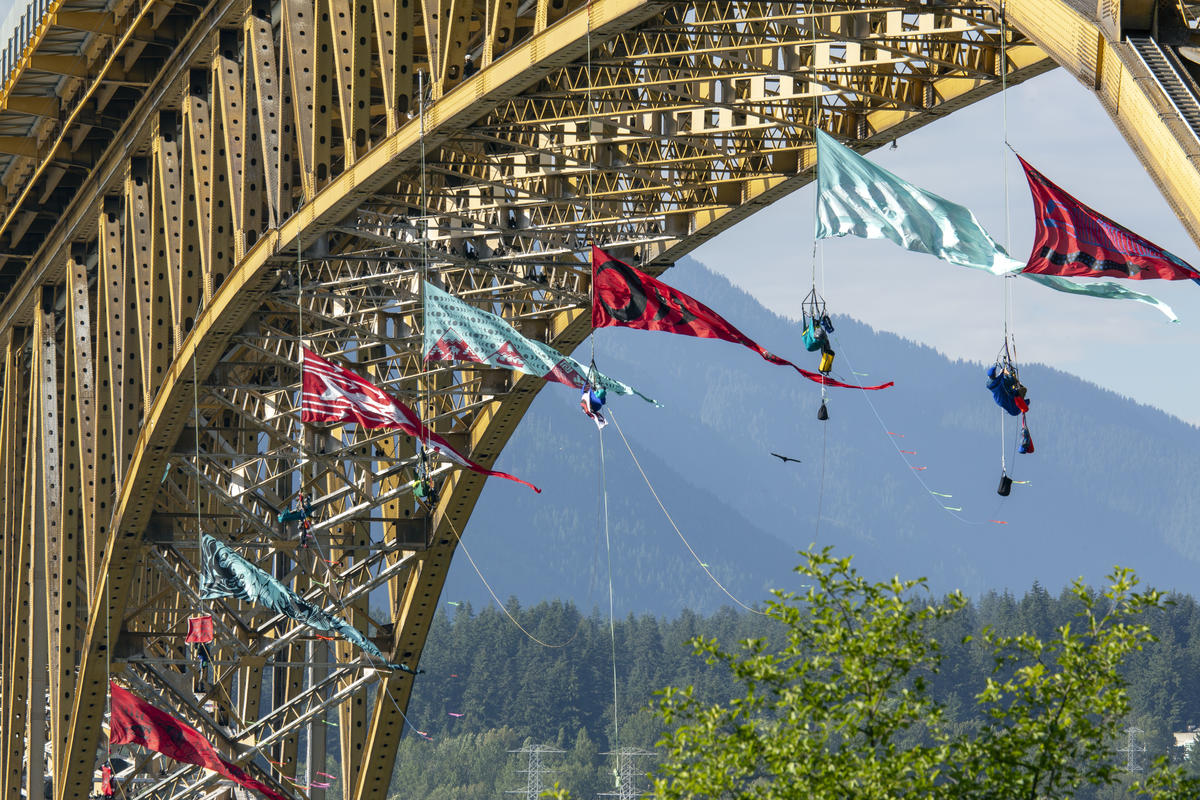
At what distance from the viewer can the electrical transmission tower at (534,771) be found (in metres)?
158

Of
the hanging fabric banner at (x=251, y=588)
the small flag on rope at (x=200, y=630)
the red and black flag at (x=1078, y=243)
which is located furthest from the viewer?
the small flag on rope at (x=200, y=630)

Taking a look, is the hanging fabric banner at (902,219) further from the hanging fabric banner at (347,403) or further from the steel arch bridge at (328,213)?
the hanging fabric banner at (347,403)

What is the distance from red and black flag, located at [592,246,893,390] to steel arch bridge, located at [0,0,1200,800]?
1.66 meters

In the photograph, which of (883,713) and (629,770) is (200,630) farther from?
(629,770)

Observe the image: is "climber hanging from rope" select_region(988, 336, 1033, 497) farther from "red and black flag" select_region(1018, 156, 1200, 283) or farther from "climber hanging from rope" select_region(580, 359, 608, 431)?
"climber hanging from rope" select_region(580, 359, 608, 431)

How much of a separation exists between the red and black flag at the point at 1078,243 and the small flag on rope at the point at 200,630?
65.3 feet

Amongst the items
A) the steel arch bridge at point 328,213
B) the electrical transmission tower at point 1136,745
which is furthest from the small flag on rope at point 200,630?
the electrical transmission tower at point 1136,745

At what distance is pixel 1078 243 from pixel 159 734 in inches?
809

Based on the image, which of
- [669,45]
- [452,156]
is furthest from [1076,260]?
[452,156]

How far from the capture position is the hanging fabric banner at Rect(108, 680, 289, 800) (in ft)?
101

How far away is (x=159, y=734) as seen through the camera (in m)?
30.7

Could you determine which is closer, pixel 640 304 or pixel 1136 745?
pixel 640 304

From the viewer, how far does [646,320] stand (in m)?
21.2

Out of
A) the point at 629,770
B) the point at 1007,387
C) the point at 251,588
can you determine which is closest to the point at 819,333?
the point at 1007,387
